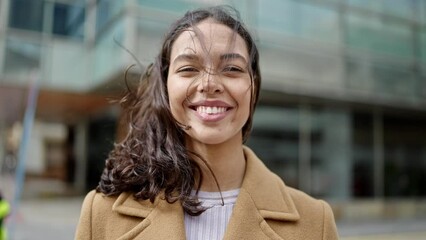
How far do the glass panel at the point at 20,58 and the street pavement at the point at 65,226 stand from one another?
360 centimetres

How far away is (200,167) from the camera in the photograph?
1710mm

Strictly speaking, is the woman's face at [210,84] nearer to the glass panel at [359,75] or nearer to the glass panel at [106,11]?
the glass panel at [106,11]

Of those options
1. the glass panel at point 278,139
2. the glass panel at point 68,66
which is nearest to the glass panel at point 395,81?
the glass panel at point 278,139

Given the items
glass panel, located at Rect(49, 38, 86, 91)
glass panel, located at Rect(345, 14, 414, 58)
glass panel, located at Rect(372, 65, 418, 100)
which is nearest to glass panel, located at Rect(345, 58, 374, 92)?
glass panel, located at Rect(372, 65, 418, 100)

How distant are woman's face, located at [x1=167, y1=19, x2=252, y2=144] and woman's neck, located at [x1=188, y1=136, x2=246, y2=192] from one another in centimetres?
7

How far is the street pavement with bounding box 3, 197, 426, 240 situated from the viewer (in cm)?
909

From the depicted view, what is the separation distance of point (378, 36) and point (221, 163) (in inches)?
524

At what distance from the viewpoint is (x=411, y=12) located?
48.4 feet

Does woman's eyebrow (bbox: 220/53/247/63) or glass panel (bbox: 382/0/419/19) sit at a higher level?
glass panel (bbox: 382/0/419/19)

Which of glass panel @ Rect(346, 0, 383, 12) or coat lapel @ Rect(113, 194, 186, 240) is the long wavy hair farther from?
glass panel @ Rect(346, 0, 383, 12)

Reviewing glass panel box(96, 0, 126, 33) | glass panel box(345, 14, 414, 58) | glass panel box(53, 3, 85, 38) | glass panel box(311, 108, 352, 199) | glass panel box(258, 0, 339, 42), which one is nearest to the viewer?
glass panel box(96, 0, 126, 33)

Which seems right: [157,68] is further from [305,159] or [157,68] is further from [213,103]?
[305,159]

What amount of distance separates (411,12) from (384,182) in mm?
5408

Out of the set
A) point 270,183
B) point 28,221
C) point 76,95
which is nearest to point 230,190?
point 270,183
